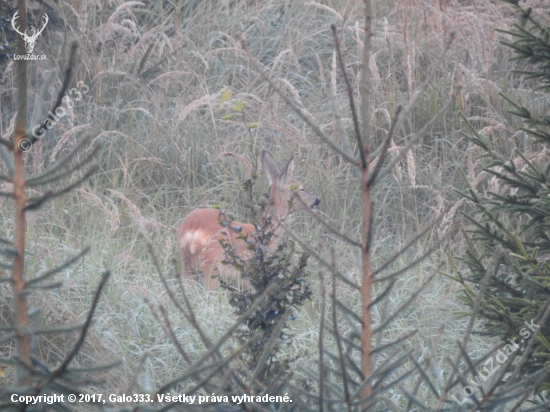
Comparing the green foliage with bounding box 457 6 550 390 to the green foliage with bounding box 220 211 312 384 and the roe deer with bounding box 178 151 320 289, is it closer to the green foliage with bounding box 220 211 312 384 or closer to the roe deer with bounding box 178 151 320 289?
the green foliage with bounding box 220 211 312 384

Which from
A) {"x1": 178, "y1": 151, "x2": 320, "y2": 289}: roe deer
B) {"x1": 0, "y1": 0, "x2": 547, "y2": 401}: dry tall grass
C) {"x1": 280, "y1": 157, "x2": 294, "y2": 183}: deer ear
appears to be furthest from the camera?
{"x1": 280, "y1": 157, "x2": 294, "y2": 183}: deer ear

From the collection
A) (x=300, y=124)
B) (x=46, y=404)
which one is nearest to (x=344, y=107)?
(x=300, y=124)

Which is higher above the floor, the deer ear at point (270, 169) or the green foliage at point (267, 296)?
the deer ear at point (270, 169)

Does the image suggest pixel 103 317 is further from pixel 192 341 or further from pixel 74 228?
pixel 74 228

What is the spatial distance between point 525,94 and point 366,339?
603 cm

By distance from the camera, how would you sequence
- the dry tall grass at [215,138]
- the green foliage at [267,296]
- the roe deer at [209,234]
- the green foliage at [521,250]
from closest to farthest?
the green foliage at [521,250], the green foliage at [267,296], the dry tall grass at [215,138], the roe deer at [209,234]

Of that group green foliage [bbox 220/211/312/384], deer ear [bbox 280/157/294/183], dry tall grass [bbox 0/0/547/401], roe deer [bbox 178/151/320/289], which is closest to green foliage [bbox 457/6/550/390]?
green foliage [bbox 220/211/312/384]

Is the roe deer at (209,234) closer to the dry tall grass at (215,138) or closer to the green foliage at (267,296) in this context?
the dry tall grass at (215,138)

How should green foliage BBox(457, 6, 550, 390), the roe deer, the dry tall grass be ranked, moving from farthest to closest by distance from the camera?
the roe deer < the dry tall grass < green foliage BBox(457, 6, 550, 390)

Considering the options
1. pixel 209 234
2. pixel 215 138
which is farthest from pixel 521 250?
pixel 215 138

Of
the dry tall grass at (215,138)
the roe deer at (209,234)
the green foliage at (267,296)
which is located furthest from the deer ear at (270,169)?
the green foliage at (267,296)

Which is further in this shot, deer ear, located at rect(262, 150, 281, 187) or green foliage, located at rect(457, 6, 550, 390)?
deer ear, located at rect(262, 150, 281, 187)

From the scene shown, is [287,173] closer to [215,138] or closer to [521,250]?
[215,138]

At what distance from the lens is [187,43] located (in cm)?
871
